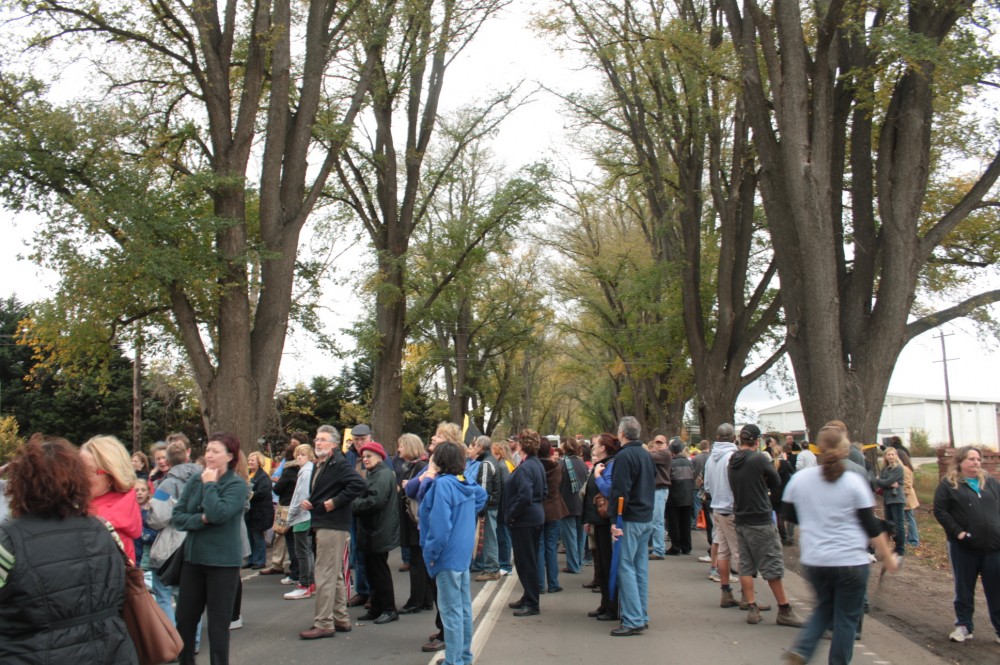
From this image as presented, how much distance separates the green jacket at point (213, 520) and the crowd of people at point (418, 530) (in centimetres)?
1

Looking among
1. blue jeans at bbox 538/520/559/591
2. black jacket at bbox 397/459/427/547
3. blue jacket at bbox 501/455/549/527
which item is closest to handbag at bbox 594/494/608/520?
blue jacket at bbox 501/455/549/527

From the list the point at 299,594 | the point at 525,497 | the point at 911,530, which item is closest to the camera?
the point at 525,497

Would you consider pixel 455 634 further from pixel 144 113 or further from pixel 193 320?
pixel 144 113

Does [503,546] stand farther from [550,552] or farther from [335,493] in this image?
[335,493]

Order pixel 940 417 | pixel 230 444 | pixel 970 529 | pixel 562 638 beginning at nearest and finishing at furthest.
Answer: pixel 230 444, pixel 970 529, pixel 562 638, pixel 940 417

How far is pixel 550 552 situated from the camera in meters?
10.8

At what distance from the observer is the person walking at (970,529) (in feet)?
25.0

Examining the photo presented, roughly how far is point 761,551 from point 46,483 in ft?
22.3

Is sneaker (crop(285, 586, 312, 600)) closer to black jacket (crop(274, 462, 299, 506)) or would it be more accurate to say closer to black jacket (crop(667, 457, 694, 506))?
black jacket (crop(274, 462, 299, 506))

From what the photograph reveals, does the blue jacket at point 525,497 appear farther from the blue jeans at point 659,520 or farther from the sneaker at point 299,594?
the blue jeans at point 659,520

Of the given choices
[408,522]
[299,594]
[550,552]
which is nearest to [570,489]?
[550,552]

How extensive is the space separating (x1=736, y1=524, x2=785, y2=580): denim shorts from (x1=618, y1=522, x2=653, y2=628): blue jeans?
1.08 m

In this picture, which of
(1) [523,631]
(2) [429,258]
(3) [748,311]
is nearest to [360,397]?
(2) [429,258]

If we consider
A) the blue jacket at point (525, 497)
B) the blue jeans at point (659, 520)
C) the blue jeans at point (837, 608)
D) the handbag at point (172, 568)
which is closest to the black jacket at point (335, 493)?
the handbag at point (172, 568)
